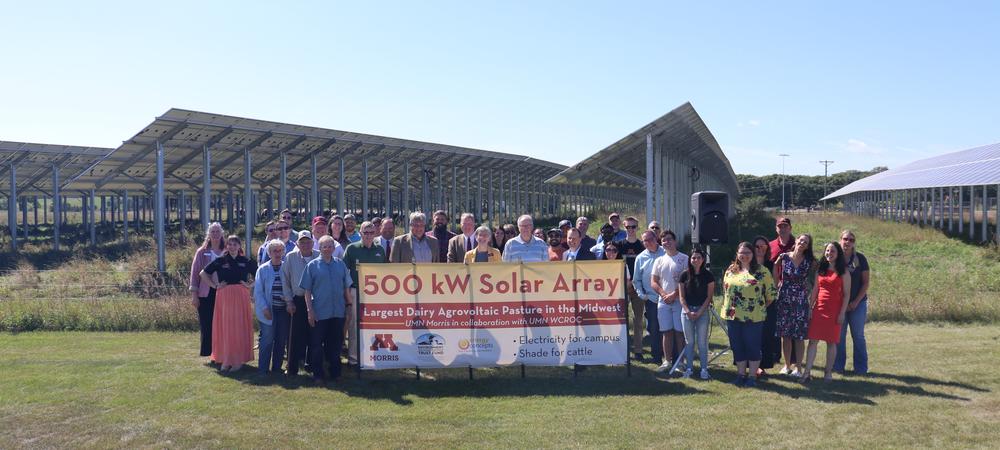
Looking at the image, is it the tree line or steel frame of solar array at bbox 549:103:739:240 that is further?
the tree line

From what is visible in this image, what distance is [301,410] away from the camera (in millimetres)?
7441

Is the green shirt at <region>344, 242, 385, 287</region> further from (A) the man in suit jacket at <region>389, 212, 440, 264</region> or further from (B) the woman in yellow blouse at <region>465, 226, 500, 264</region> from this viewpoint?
(B) the woman in yellow blouse at <region>465, 226, 500, 264</region>

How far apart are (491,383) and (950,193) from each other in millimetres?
32444

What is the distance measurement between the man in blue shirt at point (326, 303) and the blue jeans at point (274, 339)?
1.39ft

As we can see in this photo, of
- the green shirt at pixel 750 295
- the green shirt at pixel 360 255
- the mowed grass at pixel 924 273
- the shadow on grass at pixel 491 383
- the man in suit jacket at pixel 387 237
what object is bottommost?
the shadow on grass at pixel 491 383

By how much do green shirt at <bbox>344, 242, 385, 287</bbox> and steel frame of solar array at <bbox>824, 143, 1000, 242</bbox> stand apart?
83.3 feet

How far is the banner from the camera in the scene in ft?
28.2

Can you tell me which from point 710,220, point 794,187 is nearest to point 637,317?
point 710,220

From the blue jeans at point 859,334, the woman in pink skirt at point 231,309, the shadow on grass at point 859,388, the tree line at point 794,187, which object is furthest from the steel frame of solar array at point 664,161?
the tree line at point 794,187

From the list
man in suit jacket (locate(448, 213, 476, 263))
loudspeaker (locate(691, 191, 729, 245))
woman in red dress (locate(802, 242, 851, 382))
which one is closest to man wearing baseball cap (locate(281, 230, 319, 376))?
man in suit jacket (locate(448, 213, 476, 263))

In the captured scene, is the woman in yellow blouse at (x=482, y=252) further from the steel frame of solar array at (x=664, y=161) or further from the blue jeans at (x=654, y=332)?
the steel frame of solar array at (x=664, y=161)

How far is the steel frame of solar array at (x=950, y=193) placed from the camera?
3114 centimetres

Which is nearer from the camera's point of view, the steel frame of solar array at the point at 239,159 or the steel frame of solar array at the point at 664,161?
the steel frame of solar array at the point at 664,161

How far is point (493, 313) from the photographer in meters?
8.61
